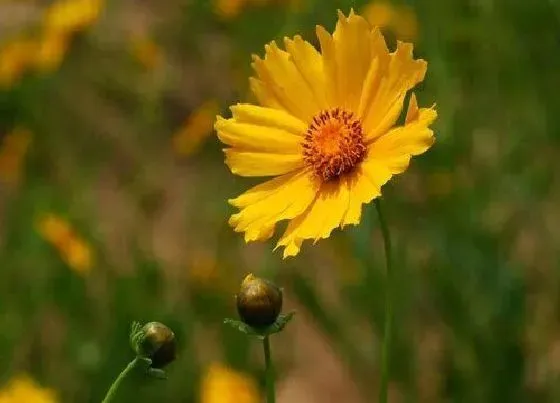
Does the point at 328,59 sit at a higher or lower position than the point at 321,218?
higher

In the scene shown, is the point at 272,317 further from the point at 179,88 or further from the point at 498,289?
the point at 179,88

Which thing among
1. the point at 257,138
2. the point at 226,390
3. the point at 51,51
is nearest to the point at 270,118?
the point at 257,138

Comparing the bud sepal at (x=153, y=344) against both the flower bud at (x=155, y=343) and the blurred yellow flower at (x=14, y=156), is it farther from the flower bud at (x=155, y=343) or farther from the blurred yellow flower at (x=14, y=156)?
the blurred yellow flower at (x=14, y=156)

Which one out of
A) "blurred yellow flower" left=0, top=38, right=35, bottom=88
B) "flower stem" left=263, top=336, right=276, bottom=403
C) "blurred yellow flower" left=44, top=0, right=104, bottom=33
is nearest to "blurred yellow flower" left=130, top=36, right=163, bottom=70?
"blurred yellow flower" left=44, top=0, right=104, bottom=33

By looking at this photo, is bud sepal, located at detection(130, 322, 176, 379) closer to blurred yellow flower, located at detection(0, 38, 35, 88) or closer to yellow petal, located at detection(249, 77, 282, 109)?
yellow petal, located at detection(249, 77, 282, 109)

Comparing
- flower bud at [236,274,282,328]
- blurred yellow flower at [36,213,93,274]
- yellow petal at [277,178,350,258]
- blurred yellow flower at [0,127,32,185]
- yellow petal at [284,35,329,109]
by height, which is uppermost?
yellow petal at [284,35,329,109]

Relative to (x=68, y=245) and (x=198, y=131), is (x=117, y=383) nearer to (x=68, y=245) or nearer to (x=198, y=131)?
(x=68, y=245)

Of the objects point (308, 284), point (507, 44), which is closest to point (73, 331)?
point (308, 284)
